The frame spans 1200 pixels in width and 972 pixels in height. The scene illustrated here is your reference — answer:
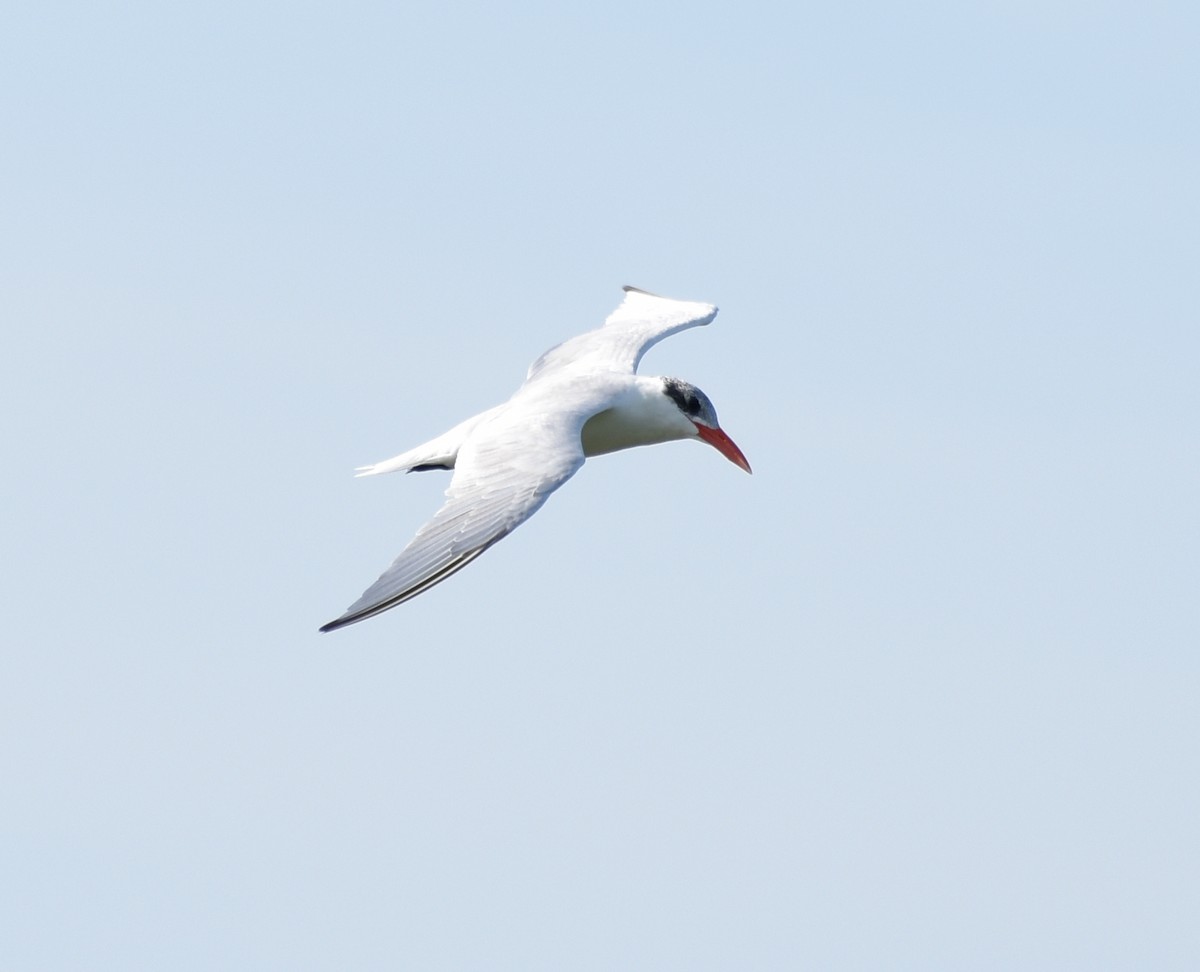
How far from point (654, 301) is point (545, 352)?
2187 millimetres

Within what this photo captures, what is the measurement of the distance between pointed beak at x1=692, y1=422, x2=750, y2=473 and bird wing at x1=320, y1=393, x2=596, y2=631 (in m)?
1.88

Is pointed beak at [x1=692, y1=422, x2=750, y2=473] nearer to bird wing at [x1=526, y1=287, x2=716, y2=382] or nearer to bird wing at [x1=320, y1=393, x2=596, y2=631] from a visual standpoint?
bird wing at [x1=526, y1=287, x2=716, y2=382]

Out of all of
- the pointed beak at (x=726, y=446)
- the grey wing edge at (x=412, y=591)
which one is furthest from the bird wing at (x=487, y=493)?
the pointed beak at (x=726, y=446)

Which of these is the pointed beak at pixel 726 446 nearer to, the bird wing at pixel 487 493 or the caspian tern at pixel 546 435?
the caspian tern at pixel 546 435

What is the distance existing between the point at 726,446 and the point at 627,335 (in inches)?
76.2

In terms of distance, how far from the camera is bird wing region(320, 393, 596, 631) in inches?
401

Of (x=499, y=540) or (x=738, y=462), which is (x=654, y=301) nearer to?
(x=738, y=462)

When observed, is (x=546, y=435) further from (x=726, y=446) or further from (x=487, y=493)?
(x=726, y=446)

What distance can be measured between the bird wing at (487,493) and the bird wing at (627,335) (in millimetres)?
2320

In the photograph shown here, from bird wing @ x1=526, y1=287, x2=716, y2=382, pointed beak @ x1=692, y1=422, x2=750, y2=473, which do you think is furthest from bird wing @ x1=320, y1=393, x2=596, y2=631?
bird wing @ x1=526, y1=287, x2=716, y2=382

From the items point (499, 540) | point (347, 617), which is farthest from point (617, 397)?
point (347, 617)

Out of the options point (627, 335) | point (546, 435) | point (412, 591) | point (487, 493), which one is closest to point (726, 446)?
point (627, 335)

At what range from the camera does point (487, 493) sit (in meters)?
11.6

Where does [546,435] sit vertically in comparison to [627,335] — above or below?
below
